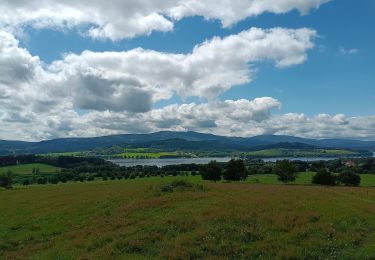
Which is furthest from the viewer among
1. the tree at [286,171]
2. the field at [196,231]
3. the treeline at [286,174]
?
the tree at [286,171]

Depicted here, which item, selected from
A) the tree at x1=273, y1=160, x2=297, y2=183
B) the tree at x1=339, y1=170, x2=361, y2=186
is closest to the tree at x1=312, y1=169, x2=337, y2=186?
the tree at x1=339, y1=170, x2=361, y2=186

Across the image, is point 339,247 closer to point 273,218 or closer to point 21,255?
point 273,218

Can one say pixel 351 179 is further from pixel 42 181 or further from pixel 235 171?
pixel 42 181

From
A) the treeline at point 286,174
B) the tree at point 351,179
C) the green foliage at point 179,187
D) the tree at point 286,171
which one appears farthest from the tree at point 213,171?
the green foliage at point 179,187

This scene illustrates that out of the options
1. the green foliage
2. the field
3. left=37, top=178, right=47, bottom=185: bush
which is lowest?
left=37, top=178, right=47, bottom=185: bush

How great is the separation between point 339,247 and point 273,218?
6.24 m

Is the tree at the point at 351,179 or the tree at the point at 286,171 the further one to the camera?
the tree at the point at 286,171

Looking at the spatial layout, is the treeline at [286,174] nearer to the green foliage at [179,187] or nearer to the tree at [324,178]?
the tree at [324,178]

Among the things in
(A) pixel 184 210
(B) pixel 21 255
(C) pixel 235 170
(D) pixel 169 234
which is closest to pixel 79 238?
(B) pixel 21 255

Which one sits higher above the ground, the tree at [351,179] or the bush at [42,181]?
the tree at [351,179]

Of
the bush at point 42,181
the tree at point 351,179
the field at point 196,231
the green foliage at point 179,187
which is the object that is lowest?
the bush at point 42,181

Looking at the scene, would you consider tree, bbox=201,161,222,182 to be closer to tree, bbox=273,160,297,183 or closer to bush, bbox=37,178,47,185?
tree, bbox=273,160,297,183

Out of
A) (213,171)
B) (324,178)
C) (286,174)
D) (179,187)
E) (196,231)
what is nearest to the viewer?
(196,231)

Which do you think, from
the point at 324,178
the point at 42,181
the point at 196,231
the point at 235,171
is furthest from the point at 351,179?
the point at 42,181
